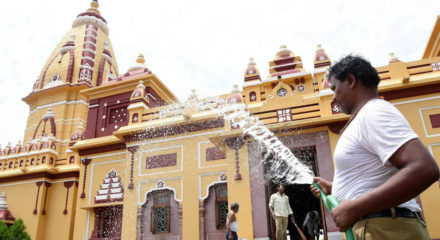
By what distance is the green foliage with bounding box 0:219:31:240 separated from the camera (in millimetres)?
14500

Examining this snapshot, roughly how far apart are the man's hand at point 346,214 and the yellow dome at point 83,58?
21.8 m

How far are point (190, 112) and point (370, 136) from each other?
11200 mm

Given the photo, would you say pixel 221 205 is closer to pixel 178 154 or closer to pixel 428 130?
pixel 178 154

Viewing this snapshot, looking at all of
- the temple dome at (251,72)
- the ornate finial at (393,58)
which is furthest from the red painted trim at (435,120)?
the temple dome at (251,72)

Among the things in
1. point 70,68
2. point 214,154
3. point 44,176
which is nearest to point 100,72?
point 70,68

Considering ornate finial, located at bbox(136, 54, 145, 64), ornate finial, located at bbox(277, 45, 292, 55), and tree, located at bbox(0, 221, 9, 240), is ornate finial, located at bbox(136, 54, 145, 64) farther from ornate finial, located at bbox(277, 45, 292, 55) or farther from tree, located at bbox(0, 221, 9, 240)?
tree, located at bbox(0, 221, 9, 240)

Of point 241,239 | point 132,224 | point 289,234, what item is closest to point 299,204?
point 289,234

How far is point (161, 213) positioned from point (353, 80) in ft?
36.1

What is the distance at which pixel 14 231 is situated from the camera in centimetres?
1473

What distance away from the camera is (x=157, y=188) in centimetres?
1173

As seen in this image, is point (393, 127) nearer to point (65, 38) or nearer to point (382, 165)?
point (382, 165)

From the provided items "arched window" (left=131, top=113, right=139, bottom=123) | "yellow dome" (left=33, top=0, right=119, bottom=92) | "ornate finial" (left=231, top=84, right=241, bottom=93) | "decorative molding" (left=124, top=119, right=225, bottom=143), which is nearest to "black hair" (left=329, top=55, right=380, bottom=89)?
"ornate finial" (left=231, top=84, right=241, bottom=93)

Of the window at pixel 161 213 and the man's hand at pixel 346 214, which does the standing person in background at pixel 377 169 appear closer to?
the man's hand at pixel 346 214

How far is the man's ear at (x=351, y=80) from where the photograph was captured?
162 cm
